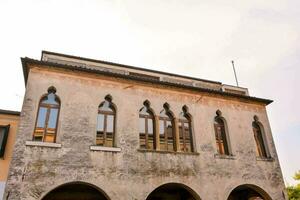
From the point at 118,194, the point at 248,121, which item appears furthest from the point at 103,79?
the point at 248,121

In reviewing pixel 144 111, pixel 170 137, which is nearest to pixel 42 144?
pixel 144 111

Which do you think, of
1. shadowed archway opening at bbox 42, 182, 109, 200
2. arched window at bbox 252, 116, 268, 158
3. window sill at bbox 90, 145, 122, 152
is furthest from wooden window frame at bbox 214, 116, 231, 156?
shadowed archway opening at bbox 42, 182, 109, 200

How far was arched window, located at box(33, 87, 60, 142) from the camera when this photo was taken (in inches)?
394

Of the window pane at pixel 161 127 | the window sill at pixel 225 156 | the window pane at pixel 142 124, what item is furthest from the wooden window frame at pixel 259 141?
the window pane at pixel 142 124

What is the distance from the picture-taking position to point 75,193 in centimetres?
1130

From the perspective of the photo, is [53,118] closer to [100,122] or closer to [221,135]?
[100,122]

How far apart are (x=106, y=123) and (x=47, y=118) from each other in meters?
2.48

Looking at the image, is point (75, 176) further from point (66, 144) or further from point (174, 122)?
point (174, 122)

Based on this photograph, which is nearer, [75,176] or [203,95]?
[75,176]

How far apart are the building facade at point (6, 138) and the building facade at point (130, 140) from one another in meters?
1.93

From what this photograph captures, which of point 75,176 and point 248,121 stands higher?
point 248,121

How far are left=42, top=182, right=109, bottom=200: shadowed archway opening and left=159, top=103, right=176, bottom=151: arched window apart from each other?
3.63 meters

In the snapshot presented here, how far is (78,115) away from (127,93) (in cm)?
259

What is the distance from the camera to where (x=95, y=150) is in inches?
402
